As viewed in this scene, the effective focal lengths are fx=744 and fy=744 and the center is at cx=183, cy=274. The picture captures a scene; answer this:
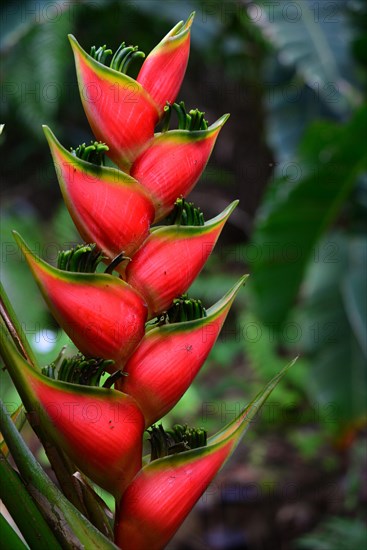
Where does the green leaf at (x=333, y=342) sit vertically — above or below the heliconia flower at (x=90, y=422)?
below

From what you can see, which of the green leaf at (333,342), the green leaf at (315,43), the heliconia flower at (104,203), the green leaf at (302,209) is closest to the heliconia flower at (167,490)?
the heliconia flower at (104,203)

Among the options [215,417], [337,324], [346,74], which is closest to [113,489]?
[337,324]

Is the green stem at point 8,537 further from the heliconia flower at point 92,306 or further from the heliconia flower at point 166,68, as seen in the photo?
the heliconia flower at point 166,68

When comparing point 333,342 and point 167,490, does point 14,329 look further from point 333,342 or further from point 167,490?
point 333,342

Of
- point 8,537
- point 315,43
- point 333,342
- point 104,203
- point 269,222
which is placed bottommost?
point 333,342

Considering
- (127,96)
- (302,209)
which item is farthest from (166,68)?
(302,209)

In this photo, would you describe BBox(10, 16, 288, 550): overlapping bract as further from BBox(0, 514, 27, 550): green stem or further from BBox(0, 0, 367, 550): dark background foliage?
BBox(0, 0, 367, 550): dark background foliage

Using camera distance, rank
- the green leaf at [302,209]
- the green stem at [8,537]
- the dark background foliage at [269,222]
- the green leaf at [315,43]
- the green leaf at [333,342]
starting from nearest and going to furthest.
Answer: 1. the green stem at [8,537]
2. the green leaf at [302,209]
3. the dark background foliage at [269,222]
4. the green leaf at [333,342]
5. the green leaf at [315,43]

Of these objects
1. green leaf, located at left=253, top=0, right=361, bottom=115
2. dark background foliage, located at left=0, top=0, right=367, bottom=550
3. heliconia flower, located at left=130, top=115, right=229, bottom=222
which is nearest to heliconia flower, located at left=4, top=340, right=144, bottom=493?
heliconia flower, located at left=130, top=115, right=229, bottom=222
